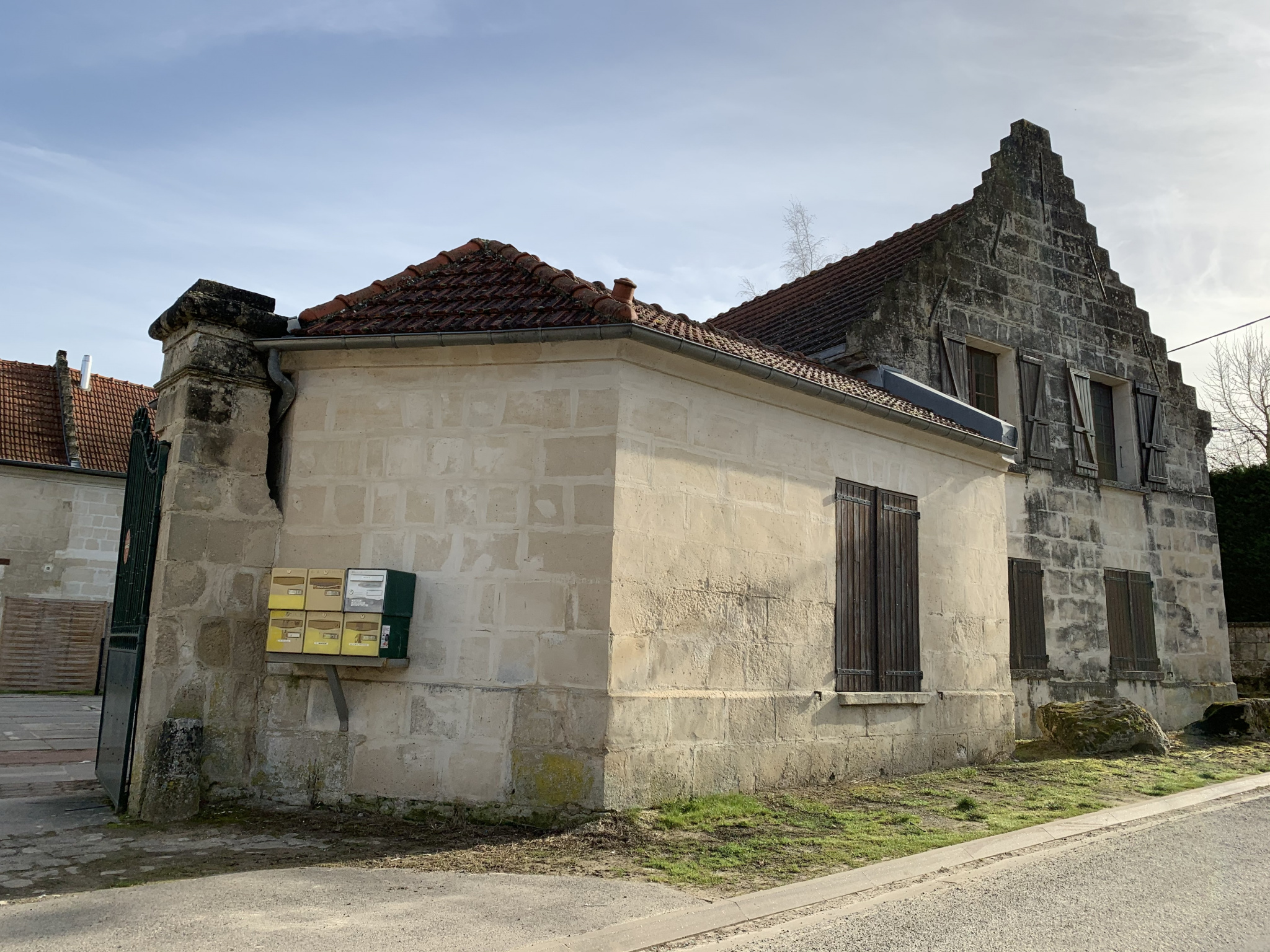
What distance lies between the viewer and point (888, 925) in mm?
4340

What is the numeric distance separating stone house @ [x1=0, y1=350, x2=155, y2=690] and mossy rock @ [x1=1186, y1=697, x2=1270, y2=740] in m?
18.4

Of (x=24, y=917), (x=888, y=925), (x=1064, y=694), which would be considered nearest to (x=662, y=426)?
(x=888, y=925)

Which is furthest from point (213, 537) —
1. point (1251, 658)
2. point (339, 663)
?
point (1251, 658)

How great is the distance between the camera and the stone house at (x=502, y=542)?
21.4ft

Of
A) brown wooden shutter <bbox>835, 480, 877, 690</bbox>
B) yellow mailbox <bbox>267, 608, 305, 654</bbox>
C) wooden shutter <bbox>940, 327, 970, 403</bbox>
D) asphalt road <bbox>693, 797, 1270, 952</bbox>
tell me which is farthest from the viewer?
wooden shutter <bbox>940, 327, 970, 403</bbox>

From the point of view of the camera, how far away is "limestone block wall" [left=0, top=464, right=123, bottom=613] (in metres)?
19.0

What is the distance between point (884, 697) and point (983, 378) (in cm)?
640

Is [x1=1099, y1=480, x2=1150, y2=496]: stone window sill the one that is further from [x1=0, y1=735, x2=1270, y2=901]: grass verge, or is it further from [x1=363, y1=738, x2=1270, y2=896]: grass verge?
[x1=0, y1=735, x2=1270, y2=901]: grass verge

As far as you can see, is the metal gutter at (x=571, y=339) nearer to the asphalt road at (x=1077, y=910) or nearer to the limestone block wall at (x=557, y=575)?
the limestone block wall at (x=557, y=575)

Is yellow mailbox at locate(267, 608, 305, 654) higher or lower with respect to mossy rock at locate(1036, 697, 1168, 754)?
higher

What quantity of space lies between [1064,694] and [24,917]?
38.1 ft

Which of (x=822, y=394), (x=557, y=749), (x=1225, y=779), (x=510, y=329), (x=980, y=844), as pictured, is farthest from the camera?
(x=1225, y=779)

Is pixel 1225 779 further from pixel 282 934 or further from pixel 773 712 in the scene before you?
pixel 282 934

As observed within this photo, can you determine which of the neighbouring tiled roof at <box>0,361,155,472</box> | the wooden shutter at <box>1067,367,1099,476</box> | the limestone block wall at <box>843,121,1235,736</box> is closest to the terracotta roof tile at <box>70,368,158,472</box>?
the neighbouring tiled roof at <box>0,361,155,472</box>
